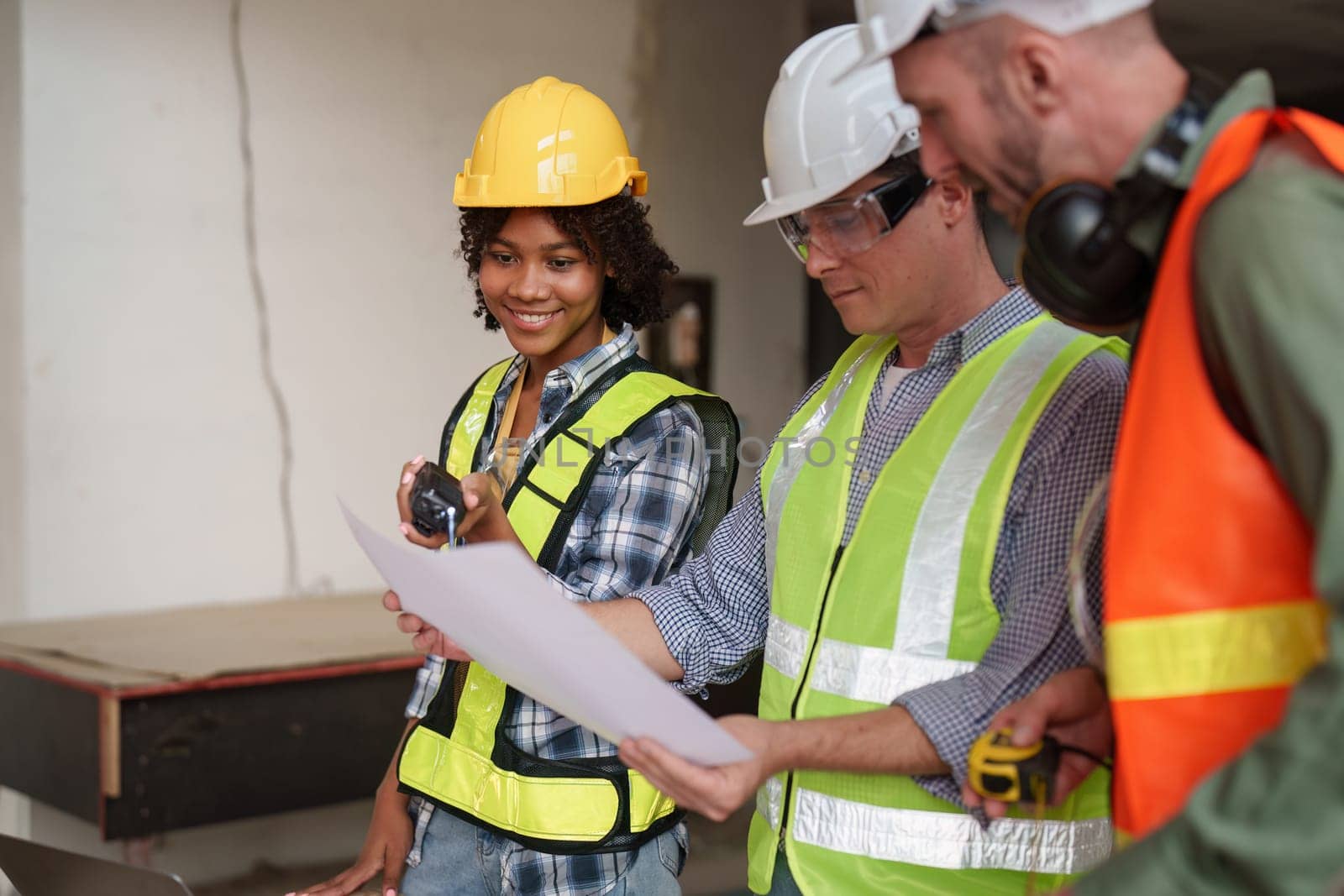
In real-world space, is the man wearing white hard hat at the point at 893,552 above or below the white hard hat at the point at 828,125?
below

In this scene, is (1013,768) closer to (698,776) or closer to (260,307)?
(698,776)

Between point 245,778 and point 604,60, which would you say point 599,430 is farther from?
point 604,60

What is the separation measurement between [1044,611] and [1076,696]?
94mm

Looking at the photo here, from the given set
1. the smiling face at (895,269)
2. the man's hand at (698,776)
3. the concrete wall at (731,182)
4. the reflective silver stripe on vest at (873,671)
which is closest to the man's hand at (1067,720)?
the reflective silver stripe on vest at (873,671)

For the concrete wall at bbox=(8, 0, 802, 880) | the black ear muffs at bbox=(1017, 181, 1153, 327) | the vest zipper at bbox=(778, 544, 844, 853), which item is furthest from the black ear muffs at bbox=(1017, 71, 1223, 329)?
the concrete wall at bbox=(8, 0, 802, 880)

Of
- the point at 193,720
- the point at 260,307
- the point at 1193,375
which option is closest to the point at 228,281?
the point at 260,307

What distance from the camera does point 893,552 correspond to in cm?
145

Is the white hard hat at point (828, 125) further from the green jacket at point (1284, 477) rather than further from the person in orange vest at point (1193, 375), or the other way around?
the green jacket at point (1284, 477)

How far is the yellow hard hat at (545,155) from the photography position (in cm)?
196

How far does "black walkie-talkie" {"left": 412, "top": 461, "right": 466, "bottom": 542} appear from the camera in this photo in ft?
5.46

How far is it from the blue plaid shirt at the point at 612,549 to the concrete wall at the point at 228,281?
94.5 inches

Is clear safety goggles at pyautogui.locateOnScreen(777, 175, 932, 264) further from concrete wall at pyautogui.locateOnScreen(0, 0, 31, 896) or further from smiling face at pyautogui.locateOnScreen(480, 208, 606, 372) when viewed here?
concrete wall at pyautogui.locateOnScreen(0, 0, 31, 896)

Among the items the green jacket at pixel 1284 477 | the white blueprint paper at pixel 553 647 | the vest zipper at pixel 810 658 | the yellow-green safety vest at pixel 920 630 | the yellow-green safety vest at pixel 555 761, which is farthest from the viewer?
the yellow-green safety vest at pixel 555 761

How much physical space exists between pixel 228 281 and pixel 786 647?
3265 millimetres
